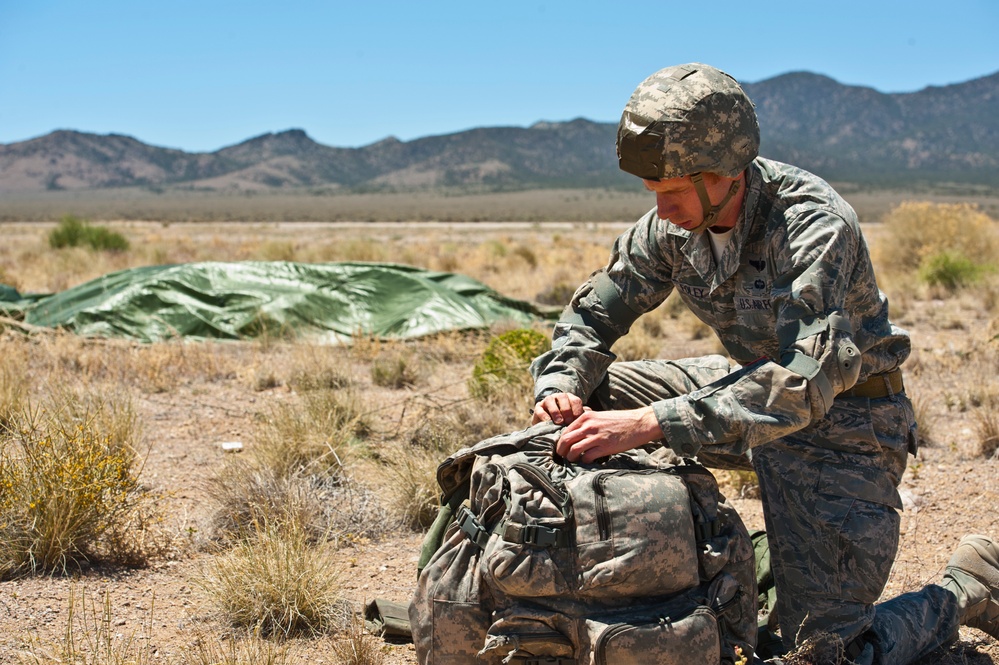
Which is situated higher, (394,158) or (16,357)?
(394,158)

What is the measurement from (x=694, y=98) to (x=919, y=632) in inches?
70.5

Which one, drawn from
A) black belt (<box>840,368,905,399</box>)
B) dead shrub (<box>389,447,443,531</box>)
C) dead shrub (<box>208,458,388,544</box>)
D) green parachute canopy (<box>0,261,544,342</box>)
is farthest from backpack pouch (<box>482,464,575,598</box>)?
green parachute canopy (<box>0,261,544,342</box>)

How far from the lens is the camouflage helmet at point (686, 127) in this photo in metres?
2.55

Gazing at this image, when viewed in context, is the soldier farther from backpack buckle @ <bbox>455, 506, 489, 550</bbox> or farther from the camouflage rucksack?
backpack buckle @ <bbox>455, 506, 489, 550</bbox>

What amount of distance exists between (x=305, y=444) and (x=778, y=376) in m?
2.67

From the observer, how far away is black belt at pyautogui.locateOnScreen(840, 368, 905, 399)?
9.18ft

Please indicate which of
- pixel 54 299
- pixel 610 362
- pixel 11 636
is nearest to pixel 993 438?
pixel 610 362

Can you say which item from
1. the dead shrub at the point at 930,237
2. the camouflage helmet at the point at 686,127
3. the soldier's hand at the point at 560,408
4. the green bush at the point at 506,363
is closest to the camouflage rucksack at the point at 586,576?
the soldier's hand at the point at 560,408

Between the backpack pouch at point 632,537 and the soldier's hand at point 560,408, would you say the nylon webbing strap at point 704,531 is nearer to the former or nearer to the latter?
the backpack pouch at point 632,537

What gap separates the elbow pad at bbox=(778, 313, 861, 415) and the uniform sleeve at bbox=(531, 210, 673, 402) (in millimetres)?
732

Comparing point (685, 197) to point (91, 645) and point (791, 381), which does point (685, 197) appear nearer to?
point (791, 381)

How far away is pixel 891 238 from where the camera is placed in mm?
13477

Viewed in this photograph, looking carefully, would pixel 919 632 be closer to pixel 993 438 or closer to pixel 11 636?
pixel 993 438

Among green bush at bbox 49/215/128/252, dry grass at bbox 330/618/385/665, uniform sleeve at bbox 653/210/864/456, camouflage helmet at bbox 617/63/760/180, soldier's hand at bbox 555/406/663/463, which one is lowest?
dry grass at bbox 330/618/385/665
